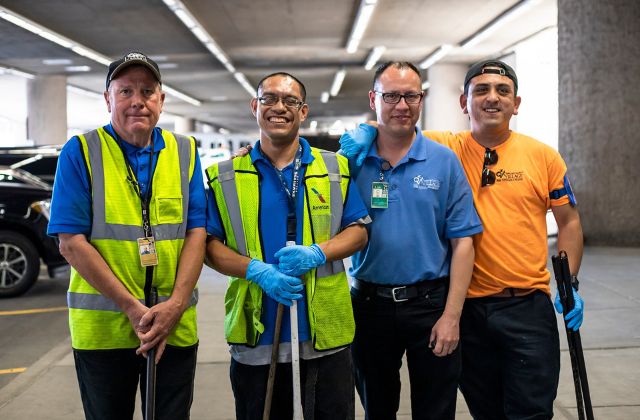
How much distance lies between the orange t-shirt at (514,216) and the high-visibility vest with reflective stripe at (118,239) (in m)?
1.39

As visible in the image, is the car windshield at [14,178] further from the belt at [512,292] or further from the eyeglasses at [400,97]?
the belt at [512,292]

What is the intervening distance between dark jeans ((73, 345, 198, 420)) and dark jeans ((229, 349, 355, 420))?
0.74 feet

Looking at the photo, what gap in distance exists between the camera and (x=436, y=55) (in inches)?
899

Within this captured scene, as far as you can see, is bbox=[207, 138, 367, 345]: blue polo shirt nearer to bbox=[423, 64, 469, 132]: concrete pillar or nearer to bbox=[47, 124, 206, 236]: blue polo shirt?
bbox=[47, 124, 206, 236]: blue polo shirt

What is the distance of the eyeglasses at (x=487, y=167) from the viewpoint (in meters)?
3.28

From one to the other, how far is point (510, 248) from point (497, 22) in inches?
619

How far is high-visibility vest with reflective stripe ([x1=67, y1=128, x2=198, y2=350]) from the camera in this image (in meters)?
2.66

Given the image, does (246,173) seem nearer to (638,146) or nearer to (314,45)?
(638,146)

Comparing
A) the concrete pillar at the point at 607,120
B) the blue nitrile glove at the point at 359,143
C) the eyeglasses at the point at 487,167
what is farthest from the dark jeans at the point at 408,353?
the concrete pillar at the point at 607,120

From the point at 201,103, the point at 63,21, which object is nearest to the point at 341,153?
the point at 63,21

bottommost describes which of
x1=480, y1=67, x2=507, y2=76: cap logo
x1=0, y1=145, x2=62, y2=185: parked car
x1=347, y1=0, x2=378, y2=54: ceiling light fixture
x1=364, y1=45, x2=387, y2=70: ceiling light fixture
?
x1=480, y1=67, x2=507, y2=76: cap logo

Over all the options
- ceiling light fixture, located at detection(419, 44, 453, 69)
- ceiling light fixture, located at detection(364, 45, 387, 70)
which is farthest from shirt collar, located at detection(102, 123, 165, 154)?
ceiling light fixture, located at detection(419, 44, 453, 69)

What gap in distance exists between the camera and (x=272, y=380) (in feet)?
9.12

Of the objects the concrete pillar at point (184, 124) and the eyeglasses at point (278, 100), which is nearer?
the eyeglasses at point (278, 100)
